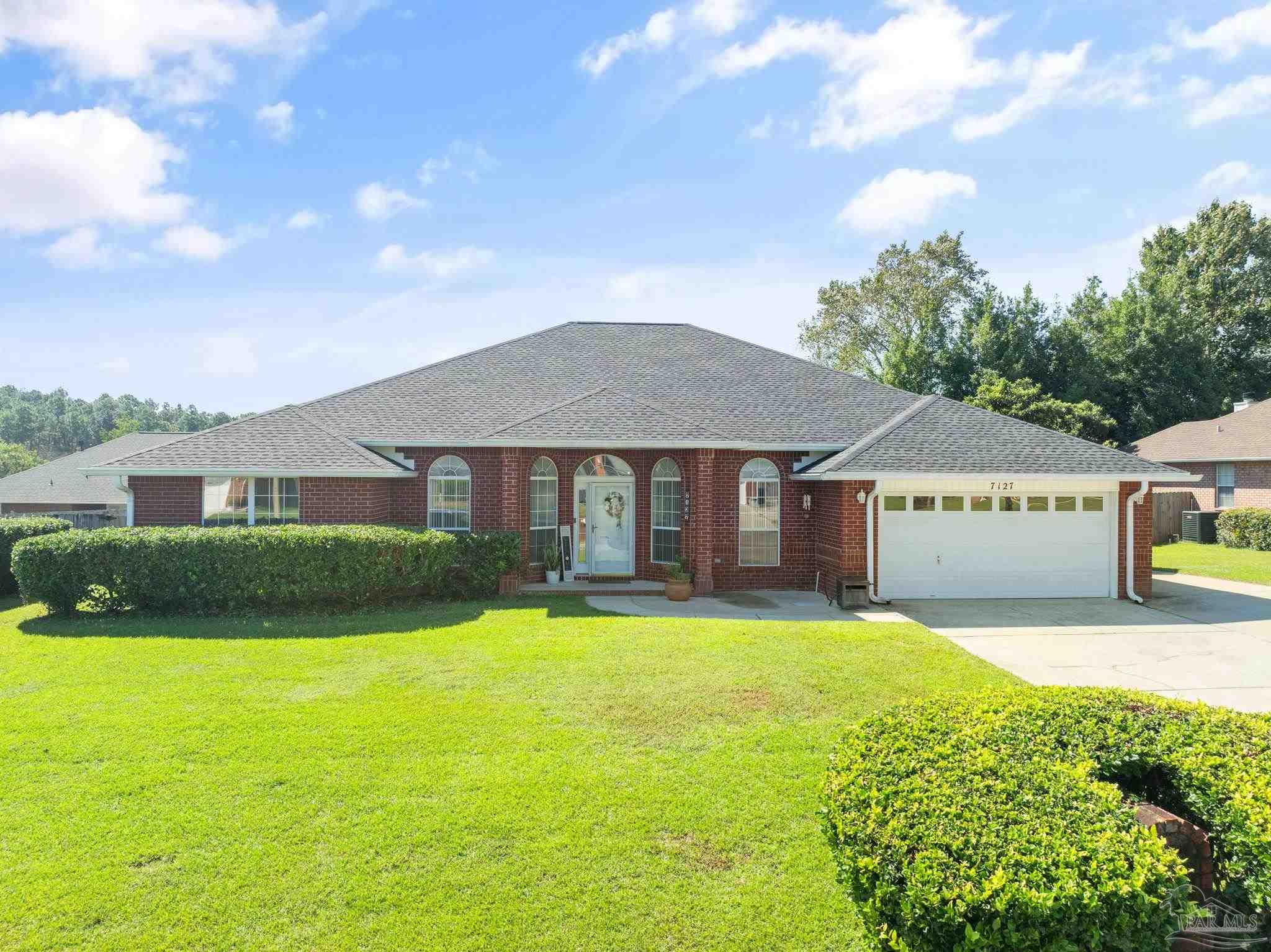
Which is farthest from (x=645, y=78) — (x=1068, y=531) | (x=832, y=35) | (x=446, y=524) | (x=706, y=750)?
(x=1068, y=531)

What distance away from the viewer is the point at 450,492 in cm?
1503

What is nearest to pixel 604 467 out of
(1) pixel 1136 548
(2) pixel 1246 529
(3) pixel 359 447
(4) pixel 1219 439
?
(3) pixel 359 447

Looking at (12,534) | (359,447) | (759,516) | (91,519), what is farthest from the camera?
(91,519)

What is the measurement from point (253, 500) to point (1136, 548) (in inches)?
702

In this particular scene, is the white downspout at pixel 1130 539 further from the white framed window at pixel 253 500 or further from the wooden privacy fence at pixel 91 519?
the wooden privacy fence at pixel 91 519

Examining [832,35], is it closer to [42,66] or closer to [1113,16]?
[1113,16]

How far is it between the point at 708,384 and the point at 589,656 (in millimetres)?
9900

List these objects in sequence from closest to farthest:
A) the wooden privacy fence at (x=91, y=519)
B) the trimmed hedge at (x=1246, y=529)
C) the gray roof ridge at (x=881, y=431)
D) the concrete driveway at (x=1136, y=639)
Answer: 1. the concrete driveway at (x=1136, y=639)
2. the gray roof ridge at (x=881, y=431)
3. the wooden privacy fence at (x=91, y=519)
4. the trimmed hedge at (x=1246, y=529)

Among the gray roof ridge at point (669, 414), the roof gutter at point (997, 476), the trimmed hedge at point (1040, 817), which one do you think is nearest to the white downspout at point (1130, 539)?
the roof gutter at point (997, 476)

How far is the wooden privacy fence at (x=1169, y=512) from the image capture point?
2514cm

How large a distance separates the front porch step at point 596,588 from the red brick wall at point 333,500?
12.2 feet

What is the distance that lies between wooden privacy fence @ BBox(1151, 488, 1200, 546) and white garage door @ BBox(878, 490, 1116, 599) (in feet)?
46.8

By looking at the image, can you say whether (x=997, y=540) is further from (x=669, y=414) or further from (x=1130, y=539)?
(x=669, y=414)

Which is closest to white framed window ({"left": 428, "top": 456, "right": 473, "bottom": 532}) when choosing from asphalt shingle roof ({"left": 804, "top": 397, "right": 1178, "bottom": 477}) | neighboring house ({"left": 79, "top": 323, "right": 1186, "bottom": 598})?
neighboring house ({"left": 79, "top": 323, "right": 1186, "bottom": 598})
